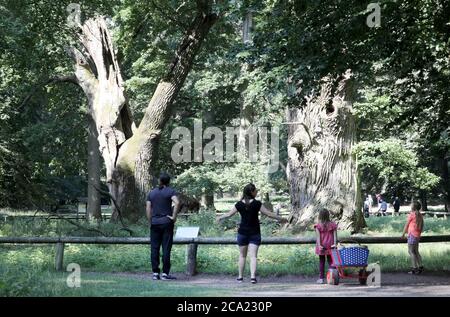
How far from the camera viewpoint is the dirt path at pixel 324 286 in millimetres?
10578

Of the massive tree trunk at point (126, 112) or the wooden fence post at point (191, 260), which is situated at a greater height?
the massive tree trunk at point (126, 112)

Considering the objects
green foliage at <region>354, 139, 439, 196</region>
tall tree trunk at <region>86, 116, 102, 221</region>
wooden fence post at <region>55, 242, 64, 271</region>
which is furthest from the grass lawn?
tall tree trunk at <region>86, 116, 102, 221</region>

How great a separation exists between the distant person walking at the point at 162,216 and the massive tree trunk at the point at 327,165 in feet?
30.7

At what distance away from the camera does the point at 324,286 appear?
472 inches

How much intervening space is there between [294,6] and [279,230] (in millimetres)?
10091

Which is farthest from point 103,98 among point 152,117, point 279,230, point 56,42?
point 279,230

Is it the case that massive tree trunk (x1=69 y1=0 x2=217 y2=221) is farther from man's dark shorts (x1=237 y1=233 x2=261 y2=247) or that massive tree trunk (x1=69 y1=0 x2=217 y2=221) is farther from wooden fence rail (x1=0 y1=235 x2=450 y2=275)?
man's dark shorts (x1=237 y1=233 x2=261 y2=247)

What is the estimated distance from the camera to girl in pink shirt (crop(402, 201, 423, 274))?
47.6 feet

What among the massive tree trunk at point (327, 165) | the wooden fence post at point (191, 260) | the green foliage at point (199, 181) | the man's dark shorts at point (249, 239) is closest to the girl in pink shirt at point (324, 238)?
the man's dark shorts at point (249, 239)

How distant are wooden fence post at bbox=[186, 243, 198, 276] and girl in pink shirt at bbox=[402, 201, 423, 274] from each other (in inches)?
184

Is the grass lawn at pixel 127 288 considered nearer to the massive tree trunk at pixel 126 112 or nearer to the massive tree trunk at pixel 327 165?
the massive tree trunk at pixel 126 112

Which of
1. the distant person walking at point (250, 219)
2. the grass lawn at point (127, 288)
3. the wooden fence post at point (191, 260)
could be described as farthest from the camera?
the wooden fence post at point (191, 260)

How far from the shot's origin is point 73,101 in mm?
37000
